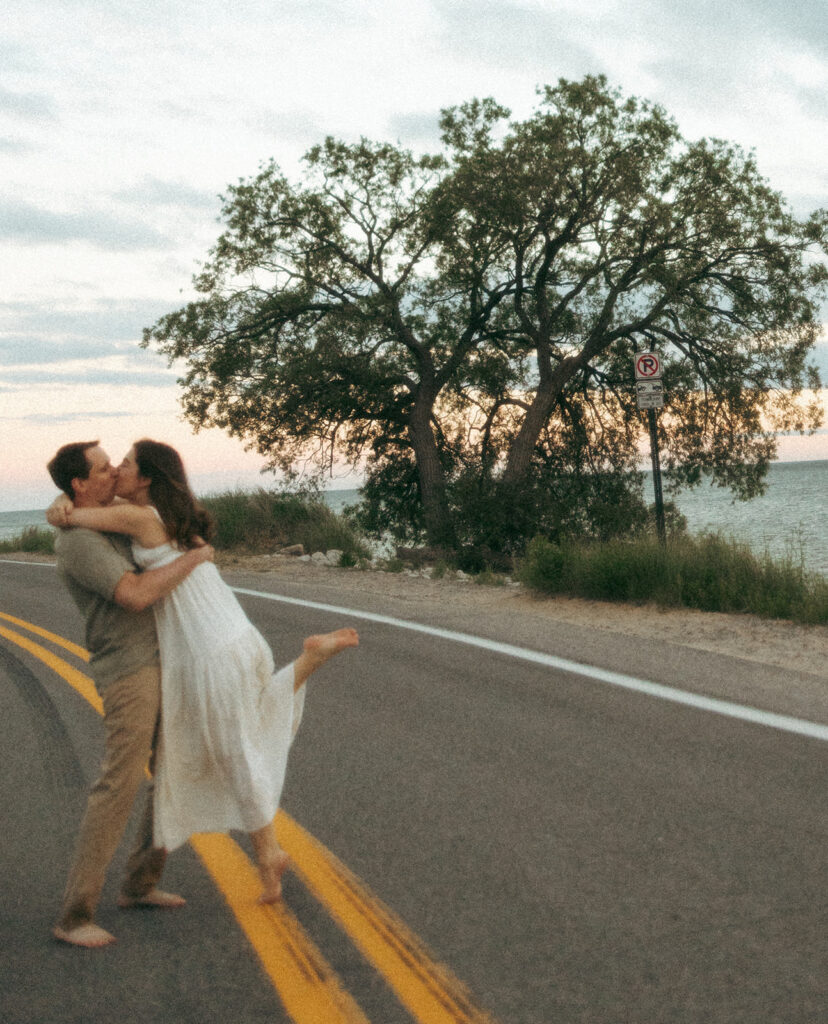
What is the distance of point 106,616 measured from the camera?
3.76m

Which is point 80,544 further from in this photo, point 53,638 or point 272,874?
point 53,638

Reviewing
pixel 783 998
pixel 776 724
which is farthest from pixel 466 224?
pixel 783 998

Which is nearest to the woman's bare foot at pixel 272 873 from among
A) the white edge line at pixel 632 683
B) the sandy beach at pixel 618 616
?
the white edge line at pixel 632 683

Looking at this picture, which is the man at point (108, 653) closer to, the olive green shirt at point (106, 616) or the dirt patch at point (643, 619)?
the olive green shirt at point (106, 616)

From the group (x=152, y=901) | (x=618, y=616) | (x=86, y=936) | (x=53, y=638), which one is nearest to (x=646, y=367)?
(x=618, y=616)

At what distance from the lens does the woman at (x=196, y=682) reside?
3725mm

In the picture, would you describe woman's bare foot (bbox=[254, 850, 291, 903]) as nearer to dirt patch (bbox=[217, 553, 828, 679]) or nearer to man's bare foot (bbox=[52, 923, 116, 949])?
man's bare foot (bbox=[52, 923, 116, 949])

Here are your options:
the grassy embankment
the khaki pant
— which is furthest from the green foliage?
the khaki pant

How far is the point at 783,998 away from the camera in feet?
10.1

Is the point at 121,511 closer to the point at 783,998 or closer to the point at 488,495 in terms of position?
the point at 783,998

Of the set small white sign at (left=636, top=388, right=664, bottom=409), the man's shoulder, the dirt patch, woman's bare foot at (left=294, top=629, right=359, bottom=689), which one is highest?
small white sign at (left=636, top=388, right=664, bottom=409)

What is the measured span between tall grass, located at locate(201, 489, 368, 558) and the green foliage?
563cm

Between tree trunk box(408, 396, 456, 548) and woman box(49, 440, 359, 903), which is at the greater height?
tree trunk box(408, 396, 456, 548)

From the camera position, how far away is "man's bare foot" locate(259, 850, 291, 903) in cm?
386
